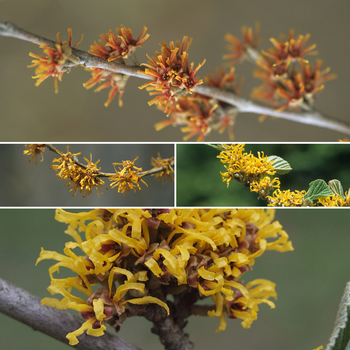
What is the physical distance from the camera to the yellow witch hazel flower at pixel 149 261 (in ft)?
1.05

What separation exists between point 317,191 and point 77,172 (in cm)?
34

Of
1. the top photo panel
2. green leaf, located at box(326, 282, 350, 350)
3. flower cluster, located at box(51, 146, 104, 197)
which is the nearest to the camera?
green leaf, located at box(326, 282, 350, 350)

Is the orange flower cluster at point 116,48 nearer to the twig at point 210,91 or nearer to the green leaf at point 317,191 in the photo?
the twig at point 210,91

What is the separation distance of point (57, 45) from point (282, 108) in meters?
0.33

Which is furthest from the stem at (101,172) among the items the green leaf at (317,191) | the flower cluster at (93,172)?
the green leaf at (317,191)

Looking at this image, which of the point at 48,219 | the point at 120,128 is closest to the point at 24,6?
the point at 120,128

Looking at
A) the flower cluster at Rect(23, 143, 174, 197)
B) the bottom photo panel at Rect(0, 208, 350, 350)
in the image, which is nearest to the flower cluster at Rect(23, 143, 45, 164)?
the flower cluster at Rect(23, 143, 174, 197)

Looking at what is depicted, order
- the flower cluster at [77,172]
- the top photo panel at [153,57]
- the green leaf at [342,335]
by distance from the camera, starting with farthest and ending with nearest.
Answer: the top photo panel at [153,57], the flower cluster at [77,172], the green leaf at [342,335]

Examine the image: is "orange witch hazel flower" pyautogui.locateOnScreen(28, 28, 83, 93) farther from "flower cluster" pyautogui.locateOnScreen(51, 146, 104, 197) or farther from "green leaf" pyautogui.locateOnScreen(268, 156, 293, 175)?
"green leaf" pyautogui.locateOnScreen(268, 156, 293, 175)

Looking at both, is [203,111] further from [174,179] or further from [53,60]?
[53,60]

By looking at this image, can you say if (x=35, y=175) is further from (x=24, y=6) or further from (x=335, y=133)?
(x=335, y=133)

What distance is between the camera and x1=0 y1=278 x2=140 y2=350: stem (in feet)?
1.16

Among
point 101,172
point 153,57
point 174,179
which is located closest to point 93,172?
point 101,172

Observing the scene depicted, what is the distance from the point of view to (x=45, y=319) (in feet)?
1.17
